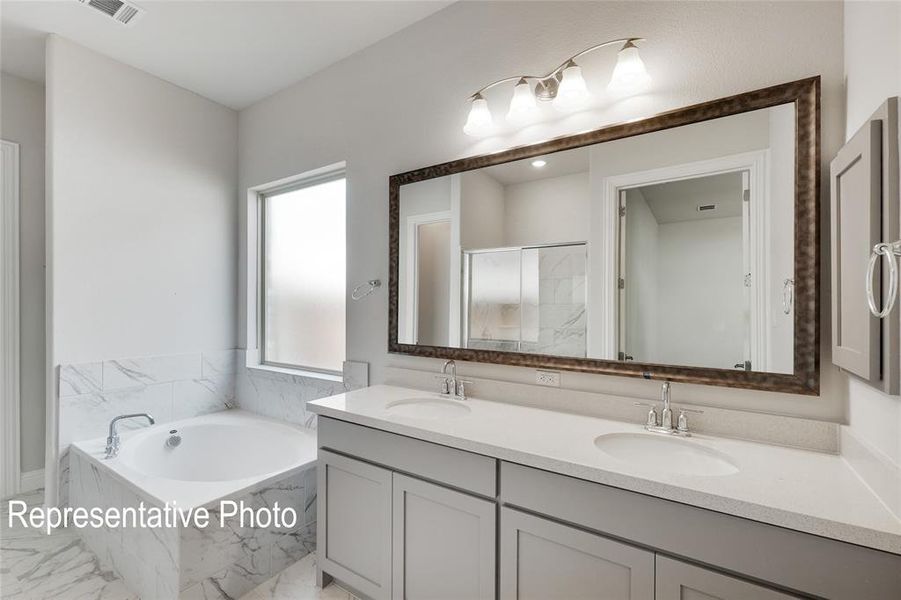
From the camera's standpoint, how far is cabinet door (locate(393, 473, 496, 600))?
1.35m

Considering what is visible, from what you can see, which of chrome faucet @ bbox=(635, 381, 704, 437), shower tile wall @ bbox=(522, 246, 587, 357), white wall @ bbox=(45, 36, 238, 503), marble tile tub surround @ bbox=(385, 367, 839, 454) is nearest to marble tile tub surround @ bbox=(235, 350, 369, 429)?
white wall @ bbox=(45, 36, 238, 503)

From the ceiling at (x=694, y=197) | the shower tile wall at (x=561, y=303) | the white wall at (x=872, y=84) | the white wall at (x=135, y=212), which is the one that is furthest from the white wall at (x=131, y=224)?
the white wall at (x=872, y=84)

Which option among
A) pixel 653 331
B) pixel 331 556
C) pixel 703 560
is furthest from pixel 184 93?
pixel 703 560

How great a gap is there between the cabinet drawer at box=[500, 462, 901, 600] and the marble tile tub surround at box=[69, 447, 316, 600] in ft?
4.22

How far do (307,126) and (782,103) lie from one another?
2464 millimetres

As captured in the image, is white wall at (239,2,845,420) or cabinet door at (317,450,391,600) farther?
cabinet door at (317,450,391,600)

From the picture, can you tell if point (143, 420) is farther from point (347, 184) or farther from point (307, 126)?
point (307, 126)

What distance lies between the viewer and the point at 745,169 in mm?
1373

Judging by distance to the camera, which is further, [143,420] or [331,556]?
[143,420]

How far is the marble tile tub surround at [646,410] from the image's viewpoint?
1267 mm

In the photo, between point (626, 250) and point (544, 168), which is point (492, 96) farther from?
point (626, 250)

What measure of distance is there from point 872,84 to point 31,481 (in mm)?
4450

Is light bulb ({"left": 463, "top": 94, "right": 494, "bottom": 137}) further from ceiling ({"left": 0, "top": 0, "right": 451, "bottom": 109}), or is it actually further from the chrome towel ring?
the chrome towel ring

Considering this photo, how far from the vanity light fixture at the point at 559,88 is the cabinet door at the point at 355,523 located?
1559 millimetres
